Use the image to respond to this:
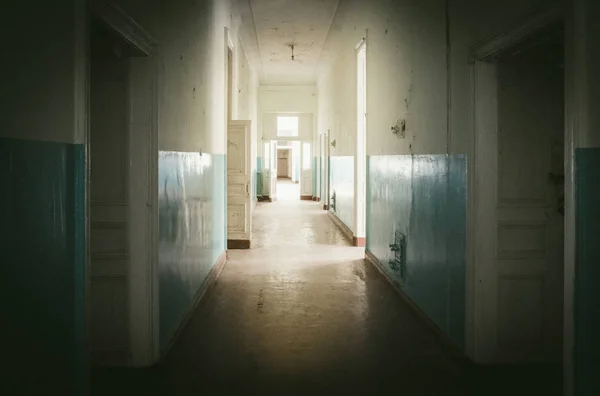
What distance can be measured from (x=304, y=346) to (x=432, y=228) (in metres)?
1.25

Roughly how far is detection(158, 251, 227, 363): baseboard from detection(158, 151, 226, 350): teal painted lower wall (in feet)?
→ 0.12

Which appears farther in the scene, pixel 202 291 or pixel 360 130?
pixel 360 130

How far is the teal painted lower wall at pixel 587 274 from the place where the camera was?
1.93 m

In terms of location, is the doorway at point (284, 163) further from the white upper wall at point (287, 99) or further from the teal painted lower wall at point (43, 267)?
the teal painted lower wall at point (43, 267)

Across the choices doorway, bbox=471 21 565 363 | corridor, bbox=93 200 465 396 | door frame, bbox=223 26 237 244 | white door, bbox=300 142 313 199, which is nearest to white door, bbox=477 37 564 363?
doorway, bbox=471 21 565 363

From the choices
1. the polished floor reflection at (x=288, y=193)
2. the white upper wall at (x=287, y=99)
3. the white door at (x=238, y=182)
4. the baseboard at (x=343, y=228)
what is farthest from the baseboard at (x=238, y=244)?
the polished floor reflection at (x=288, y=193)

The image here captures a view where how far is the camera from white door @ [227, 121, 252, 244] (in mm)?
7328

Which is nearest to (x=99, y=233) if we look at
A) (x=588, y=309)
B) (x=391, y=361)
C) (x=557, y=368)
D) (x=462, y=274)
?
(x=391, y=361)

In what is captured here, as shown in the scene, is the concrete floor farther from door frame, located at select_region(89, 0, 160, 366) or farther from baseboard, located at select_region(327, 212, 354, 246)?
baseboard, located at select_region(327, 212, 354, 246)

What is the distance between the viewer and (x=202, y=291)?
477 centimetres

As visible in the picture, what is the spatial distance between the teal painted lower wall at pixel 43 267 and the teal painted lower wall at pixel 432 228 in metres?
2.20

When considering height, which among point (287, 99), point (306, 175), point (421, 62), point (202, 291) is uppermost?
point (287, 99)

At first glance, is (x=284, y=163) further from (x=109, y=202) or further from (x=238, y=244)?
(x=109, y=202)

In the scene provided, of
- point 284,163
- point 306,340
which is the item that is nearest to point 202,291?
point 306,340
